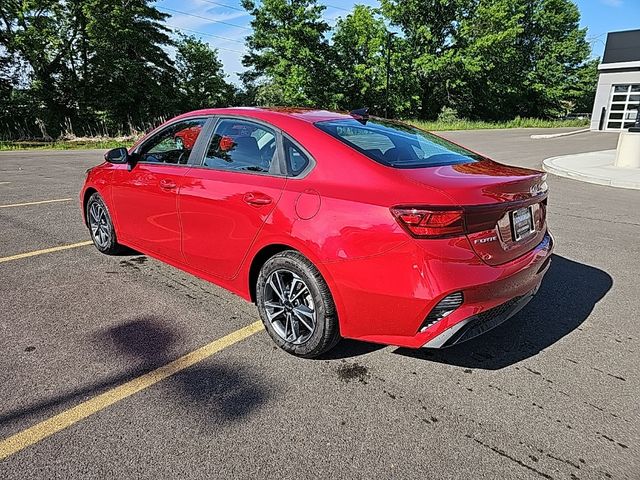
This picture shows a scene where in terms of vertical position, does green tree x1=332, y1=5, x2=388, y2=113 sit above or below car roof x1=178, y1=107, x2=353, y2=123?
above

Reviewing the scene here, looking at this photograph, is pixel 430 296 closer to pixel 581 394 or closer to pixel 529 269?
pixel 529 269

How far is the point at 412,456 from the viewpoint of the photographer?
1.98 meters

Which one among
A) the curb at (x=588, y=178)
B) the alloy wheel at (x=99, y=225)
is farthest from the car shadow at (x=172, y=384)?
the curb at (x=588, y=178)

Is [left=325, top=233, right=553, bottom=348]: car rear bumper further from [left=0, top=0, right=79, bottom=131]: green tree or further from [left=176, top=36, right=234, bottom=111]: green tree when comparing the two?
[left=176, top=36, right=234, bottom=111]: green tree

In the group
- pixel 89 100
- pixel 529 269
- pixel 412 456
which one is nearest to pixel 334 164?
pixel 529 269

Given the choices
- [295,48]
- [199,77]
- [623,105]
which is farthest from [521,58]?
[199,77]

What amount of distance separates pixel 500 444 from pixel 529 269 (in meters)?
1.03

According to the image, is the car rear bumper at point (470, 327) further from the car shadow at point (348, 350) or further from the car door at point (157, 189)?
the car door at point (157, 189)

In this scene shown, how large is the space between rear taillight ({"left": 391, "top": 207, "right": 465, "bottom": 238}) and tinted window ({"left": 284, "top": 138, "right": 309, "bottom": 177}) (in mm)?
825

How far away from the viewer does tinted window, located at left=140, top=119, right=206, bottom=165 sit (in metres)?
3.52

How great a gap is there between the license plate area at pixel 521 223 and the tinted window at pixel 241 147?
1.53 m

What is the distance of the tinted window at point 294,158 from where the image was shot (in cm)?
270

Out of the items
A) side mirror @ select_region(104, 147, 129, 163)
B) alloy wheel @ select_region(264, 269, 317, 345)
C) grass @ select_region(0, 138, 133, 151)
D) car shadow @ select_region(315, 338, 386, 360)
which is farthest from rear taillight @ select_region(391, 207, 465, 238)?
grass @ select_region(0, 138, 133, 151)

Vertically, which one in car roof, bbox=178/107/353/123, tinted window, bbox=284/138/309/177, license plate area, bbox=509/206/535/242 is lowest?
license plate area, bbox=509/206/535/242
